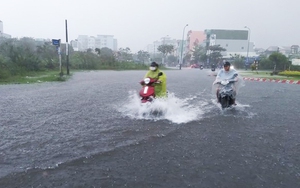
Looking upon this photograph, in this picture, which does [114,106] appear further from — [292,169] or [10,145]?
[292,169]

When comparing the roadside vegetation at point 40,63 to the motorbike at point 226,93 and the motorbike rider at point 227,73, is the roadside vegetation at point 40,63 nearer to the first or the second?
the motorbike rider at point 227,73

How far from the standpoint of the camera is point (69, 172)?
386cm

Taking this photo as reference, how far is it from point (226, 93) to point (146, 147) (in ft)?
15.4

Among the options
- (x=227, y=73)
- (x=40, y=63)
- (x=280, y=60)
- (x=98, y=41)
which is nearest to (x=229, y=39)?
(x=280, y=60)

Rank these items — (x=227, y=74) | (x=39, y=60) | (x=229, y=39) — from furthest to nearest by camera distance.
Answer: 1. (x=229, y=39)
2. (x=39, y=60)
3. (x=227, y=74)

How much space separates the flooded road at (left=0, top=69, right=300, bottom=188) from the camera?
3746 mm

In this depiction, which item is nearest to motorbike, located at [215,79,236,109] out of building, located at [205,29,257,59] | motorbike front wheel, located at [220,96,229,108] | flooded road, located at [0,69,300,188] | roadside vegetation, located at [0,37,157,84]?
motorbike front wheel, located at [220,96,229,108]

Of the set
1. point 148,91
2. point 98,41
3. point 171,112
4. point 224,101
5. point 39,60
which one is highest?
point 98,41

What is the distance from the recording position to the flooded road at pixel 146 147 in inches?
147

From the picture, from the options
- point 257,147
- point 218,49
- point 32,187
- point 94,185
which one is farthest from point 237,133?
point 218,49

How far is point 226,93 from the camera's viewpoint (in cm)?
876

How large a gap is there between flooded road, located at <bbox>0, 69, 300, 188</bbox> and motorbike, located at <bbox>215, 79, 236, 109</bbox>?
1.57 feet

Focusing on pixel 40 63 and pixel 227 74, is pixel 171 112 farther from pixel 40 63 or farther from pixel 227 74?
pixel 40 63

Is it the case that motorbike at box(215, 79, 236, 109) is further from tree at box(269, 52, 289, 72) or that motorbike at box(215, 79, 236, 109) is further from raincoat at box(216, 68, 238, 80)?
tree at box(269, 52, 289, 72)
